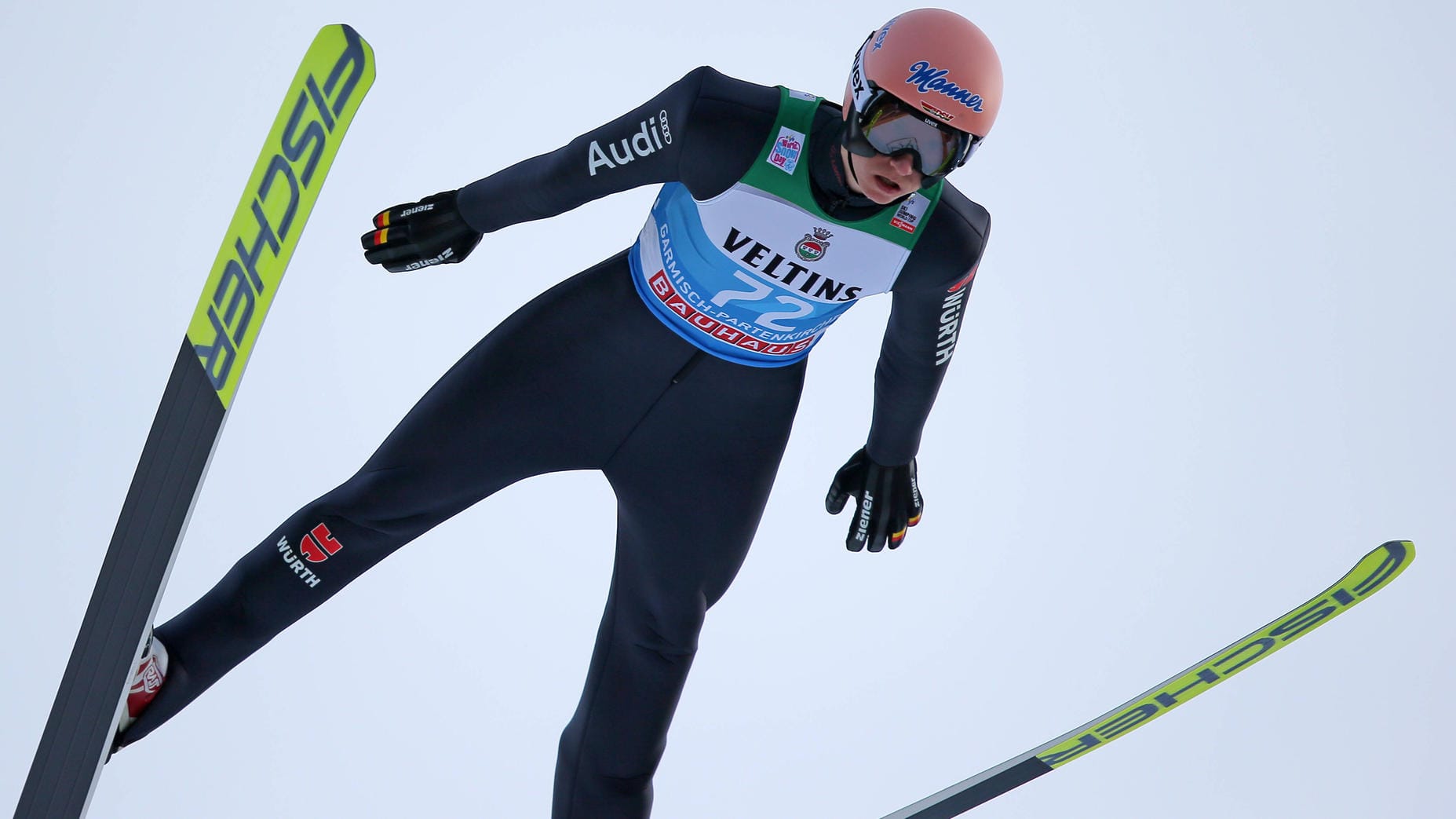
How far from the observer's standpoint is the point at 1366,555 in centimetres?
251

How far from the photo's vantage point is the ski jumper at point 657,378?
203cm

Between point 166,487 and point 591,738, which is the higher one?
point 166,487

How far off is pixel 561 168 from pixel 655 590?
71 centimetres

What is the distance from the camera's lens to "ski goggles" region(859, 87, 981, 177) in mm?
1891

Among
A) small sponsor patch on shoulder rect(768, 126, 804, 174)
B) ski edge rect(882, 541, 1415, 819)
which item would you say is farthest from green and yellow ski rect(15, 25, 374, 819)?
ski edge rect(882, 541, 1415, 819)

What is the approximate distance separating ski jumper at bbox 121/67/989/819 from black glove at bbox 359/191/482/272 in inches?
1.4

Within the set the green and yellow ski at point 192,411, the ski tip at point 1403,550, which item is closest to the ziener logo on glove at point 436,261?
the green and yellow ski at point 192,411

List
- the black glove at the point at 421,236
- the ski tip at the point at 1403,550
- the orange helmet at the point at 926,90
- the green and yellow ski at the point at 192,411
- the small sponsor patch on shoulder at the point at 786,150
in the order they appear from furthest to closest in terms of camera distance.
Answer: the ski tip at the point at 1403,550 → the black glove at the point at 421,236 → the small sponsor patch on shoulder at the point at 786,150 → the orange helmet at the point at 926,90 → the green and yellow ski at the point at 192,411

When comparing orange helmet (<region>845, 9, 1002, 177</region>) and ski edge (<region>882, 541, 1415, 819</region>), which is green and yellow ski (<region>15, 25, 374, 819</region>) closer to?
orange helmet (<region>845, 9, 1002, 177</region>)

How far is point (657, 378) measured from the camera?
221 centimetres

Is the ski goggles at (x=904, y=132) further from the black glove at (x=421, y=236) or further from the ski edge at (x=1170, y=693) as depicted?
the ski edge at (x=1170, y=693)

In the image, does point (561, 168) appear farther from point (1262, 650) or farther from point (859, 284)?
point (1262, 650)

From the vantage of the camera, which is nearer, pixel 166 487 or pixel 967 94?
pixel 166 487

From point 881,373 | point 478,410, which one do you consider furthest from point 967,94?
point 478,410
